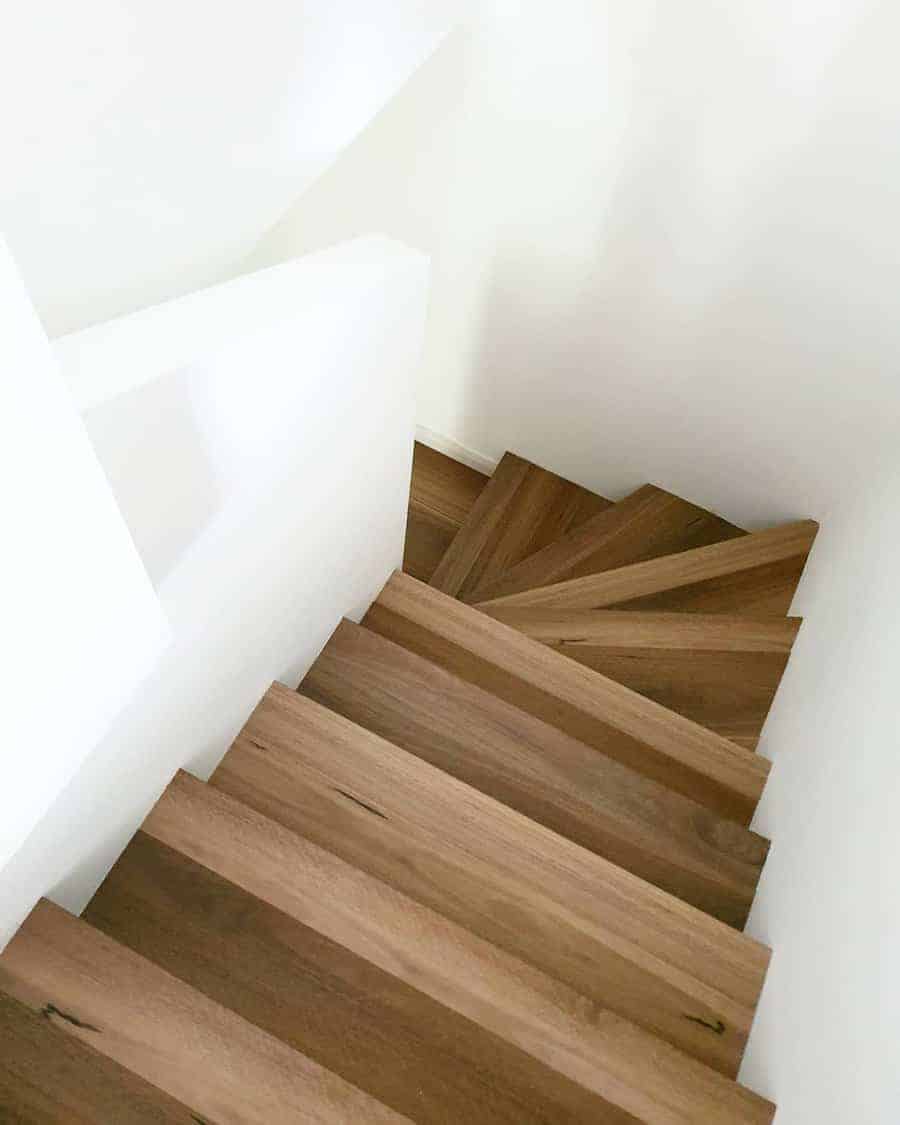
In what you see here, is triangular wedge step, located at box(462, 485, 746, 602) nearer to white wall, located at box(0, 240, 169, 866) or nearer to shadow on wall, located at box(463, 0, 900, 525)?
shadow on wall, located at box(463, 0, 900, 525)

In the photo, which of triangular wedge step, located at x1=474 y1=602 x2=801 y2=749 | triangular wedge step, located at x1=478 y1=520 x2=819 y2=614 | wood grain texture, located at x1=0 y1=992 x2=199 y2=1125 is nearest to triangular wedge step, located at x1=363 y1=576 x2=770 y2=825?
triangular wedge step, located at x1=474 y1=602 x2=801 y2=749

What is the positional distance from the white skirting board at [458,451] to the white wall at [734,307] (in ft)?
0.32

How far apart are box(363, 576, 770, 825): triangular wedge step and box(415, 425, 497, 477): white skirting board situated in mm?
995

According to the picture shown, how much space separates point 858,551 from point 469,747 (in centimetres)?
92

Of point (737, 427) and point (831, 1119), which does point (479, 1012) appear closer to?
point (831, 1119)

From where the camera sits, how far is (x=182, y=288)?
2.17 meters

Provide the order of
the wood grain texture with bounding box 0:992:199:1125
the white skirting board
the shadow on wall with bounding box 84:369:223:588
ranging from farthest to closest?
the white skirting board → the wood grain texture with bounding box 0:992:199:1125 → the shadow on wall with bounding box 84:369:223:588

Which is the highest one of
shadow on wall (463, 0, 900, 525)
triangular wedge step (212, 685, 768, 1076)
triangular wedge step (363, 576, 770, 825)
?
shadow on wall (463, 0, 900, 525)

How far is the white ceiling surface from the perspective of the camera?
1.40 meters

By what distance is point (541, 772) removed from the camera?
6.27 feet

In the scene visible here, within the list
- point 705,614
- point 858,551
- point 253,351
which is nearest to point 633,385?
point 705,614

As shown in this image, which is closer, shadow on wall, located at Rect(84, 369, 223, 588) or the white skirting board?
shadow on wall, located at Rect(84, 369, 223, 588)

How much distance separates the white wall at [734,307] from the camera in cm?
145

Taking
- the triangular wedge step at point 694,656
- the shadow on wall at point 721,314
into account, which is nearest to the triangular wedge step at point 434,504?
the shadow on wall at point 721,314
